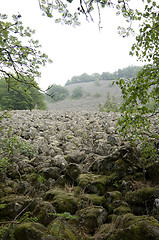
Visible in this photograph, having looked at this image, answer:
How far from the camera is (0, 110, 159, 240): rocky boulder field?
2875 mm

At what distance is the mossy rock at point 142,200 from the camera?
3.58m

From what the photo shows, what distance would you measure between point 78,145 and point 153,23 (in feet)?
19.0

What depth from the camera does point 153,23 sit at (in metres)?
3.25

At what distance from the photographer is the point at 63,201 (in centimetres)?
409

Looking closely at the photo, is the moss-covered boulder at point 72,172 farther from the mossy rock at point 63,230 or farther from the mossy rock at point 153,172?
the mossy rock at point 153,172

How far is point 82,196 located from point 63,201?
515 millimetres

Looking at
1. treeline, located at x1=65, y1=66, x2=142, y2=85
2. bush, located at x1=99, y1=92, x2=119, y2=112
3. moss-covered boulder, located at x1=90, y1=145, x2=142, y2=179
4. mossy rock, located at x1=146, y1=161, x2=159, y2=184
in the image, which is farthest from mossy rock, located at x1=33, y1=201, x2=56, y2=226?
treeline, located at x1=65, y1=66, x2=142, y2=85

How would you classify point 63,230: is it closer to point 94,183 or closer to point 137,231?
point 137,231

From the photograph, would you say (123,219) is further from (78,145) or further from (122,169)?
(78,145)

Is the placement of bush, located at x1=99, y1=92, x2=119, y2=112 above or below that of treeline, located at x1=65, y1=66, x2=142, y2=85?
below

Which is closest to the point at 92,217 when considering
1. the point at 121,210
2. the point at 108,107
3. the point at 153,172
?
the point at 121,210

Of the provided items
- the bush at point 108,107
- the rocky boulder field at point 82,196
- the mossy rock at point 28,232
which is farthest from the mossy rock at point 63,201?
the bush at point 108,107

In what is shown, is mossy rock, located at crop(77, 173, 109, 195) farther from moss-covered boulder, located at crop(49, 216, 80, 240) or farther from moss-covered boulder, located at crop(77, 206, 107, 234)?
moss-covered boulder, located at crop(49, 216, 80, 240)

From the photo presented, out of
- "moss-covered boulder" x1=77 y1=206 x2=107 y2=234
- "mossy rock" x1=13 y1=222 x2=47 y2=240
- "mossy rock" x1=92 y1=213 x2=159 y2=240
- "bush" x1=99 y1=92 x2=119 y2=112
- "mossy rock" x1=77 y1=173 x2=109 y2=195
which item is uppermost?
"bush" x1=99 y1=92 x2=119 y2=112
